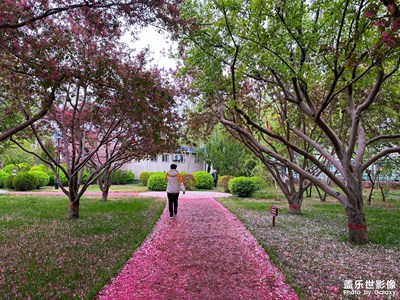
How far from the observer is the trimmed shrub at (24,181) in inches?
772

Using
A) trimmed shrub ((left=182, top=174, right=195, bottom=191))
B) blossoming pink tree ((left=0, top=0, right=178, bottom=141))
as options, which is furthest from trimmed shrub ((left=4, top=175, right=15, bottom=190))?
blossoming pink tree ((left=0, top=0, right=178, bottom=141))

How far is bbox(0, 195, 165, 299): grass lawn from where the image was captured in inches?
146

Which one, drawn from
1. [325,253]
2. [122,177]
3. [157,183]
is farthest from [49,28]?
[122,177]

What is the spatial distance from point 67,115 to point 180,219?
512 cm

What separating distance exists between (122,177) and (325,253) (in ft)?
81.9

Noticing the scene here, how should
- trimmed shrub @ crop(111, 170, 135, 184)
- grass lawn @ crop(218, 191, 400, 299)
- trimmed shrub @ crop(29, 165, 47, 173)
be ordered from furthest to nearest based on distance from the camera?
trimmed shrub @ crop(111, 170, 135, 184), trimmed shrub @ crop(29, 165, 47, 173), grass lawn @ crop(218, 191, 400, 299)

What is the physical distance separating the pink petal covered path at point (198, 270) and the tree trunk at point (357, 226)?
7.17 ft

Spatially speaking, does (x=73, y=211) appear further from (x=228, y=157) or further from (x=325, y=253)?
(x=228, y=157)

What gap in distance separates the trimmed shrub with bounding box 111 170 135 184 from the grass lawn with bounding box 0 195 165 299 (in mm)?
18219

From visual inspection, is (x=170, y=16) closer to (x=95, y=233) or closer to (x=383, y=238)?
(x=95, y=233)

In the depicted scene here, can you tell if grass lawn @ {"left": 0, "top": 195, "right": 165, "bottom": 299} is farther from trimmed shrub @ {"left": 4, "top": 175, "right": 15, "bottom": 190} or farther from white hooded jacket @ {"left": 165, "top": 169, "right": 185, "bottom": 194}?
trimmed shrub @ {"left": 4, "top": 175, "right": 15, "bottom": 190}

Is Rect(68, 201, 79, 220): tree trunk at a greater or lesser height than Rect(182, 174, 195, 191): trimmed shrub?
lesser

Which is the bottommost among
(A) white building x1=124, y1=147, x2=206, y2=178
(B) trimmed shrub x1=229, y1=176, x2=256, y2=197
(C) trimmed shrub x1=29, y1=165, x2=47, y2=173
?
(B) trimmed shrub x1=229, y1=176, x2=256, y2=197

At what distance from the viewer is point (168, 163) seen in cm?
3294
